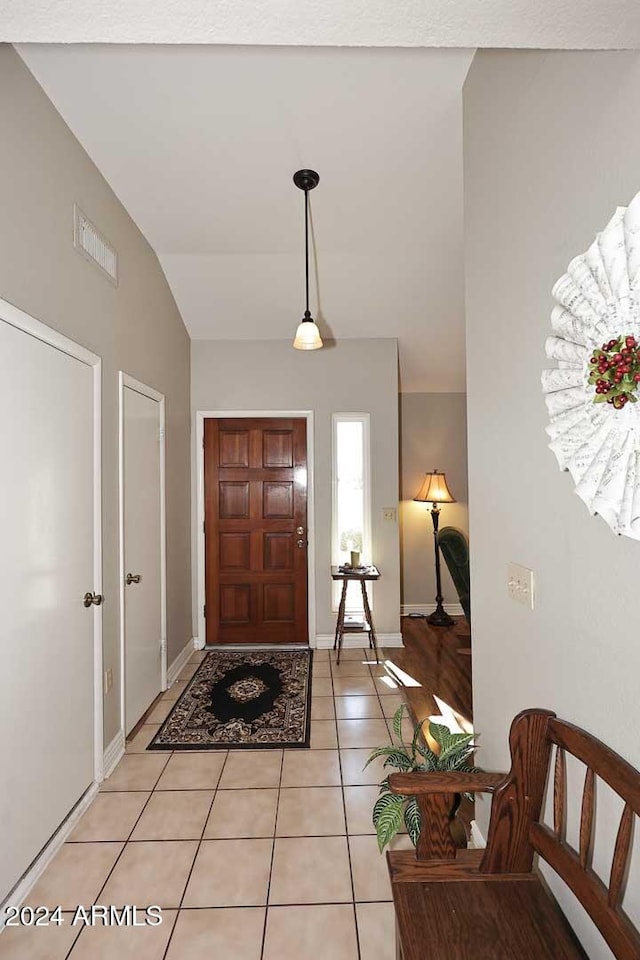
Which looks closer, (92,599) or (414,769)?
(414,769)

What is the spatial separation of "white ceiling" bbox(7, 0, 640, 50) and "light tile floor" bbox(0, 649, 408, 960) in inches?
92.1

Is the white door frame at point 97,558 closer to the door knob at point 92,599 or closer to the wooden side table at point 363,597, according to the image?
the door knob at point 92,599

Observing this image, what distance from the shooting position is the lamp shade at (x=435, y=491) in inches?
219

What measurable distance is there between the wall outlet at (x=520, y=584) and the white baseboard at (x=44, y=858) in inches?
75.0

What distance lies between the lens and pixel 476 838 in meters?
2.07

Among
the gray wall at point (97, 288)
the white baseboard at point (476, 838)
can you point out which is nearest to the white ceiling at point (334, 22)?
the gray wall at point (97, 288)

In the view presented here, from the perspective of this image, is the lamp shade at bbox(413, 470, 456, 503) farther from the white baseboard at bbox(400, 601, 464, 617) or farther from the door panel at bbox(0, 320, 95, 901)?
the door panel at bbox(0, 320, 95, 901)

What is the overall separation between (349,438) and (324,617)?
1.53m

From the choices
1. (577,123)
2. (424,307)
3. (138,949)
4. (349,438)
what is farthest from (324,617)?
(577,123)

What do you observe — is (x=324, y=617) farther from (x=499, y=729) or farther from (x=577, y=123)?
(x=577, y=123)

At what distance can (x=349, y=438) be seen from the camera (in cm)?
476

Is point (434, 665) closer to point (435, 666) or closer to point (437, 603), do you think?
point (435, 666)

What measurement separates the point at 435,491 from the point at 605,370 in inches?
183

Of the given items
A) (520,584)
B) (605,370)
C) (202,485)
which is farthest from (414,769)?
(202,485)
